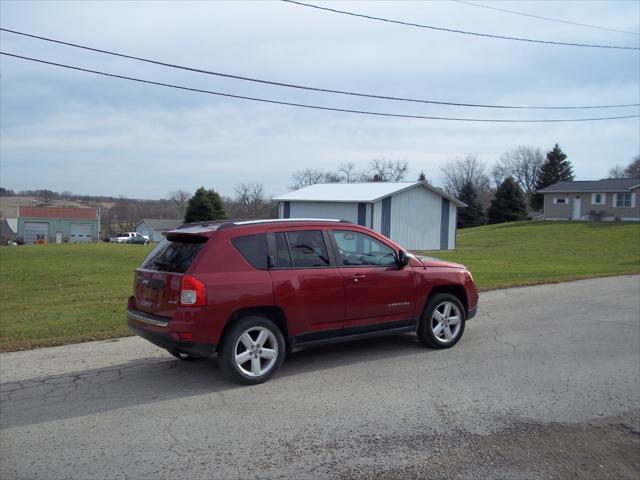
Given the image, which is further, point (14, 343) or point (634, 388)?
point (14, 343)

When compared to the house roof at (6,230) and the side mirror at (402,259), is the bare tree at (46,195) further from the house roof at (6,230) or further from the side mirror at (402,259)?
the side mirror at (402,259)

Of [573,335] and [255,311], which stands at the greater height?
[255,311]

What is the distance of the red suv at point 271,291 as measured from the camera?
19.3 feet

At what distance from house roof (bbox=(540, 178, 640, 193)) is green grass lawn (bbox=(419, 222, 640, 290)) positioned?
196 inches

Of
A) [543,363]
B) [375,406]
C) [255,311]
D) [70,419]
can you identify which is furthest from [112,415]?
[543,363]

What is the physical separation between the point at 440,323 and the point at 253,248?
2.90 metres

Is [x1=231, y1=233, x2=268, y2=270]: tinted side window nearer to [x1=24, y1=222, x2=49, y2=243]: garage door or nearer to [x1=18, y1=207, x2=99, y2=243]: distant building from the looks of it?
[x1=18, y1=207, x2=99, y2=243]: distant building

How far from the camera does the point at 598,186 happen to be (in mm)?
57781

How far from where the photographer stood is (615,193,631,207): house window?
2186 inches

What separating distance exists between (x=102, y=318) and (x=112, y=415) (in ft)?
18.3

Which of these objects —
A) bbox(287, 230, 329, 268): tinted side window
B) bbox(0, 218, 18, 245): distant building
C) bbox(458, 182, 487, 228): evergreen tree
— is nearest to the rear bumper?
bbox(287, 230, 329, 268): tinted side window

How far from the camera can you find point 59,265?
23.1 metres

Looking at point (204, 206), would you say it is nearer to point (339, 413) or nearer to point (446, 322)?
point (446, 322)

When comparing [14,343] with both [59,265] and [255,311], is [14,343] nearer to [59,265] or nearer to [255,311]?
[255,311]
